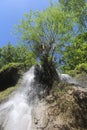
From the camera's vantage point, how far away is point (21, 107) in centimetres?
1800

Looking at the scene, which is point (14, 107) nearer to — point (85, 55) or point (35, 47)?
point (35, 47)

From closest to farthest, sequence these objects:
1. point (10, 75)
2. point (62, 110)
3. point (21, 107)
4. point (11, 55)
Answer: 1. point (62, 110)
2. point (21, 107)
3. point (10, 75)
4. point (11, 55)

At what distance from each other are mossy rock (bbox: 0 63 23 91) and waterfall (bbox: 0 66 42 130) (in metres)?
2.78

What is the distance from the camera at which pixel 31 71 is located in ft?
75.5

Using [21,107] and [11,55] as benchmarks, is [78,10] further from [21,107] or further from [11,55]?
[21,107]

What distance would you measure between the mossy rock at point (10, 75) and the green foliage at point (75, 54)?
1623cm

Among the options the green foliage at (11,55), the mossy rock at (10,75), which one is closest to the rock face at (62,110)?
the mossy rock at (10,75)

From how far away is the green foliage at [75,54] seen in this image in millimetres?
41344

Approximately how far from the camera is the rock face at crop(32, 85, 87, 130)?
1565cm

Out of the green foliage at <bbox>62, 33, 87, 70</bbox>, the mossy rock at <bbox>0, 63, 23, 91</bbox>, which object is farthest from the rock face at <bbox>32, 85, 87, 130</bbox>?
the green foliage at <bbox>62, 33, 87, 70</bbox>

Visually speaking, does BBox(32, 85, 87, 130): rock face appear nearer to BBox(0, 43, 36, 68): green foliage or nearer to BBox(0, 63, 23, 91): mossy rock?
BBox(0, 63, 23, 91): mossy rock

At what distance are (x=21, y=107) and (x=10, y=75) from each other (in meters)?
7.57

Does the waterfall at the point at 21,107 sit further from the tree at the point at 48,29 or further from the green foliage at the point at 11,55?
the green foliage at the point at 11,55

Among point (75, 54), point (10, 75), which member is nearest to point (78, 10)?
point (75, 54)
